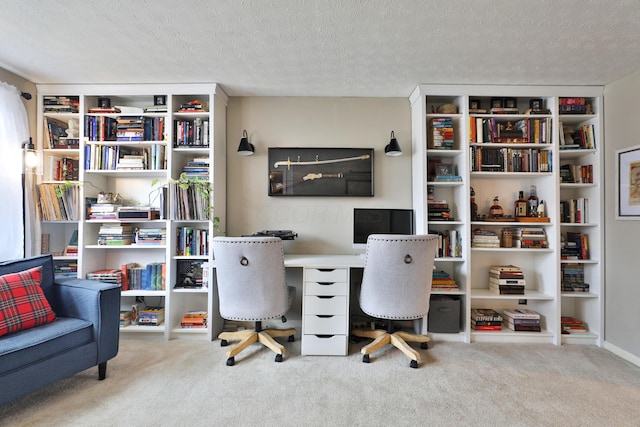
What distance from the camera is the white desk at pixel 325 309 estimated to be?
2352 millimetres

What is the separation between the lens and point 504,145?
8.86 feet

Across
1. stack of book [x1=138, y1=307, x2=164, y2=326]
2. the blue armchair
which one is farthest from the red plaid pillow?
stack of book [x1=138, y1=307, x2=164, y2=326]

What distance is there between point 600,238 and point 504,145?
47.4 inches

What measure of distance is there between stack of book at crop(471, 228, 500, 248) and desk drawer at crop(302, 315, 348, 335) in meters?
1.48

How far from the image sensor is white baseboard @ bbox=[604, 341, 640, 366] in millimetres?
2284

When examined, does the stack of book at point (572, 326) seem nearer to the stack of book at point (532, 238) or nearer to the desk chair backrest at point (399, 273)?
the stack of book at point (532, 238)

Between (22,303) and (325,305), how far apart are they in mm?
2012

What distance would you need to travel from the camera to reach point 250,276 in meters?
2.15

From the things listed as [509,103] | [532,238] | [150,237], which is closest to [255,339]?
[150,237]

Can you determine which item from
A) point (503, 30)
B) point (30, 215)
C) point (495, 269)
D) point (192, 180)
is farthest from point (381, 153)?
point (30, 215)

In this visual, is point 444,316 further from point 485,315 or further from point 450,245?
point 450,245

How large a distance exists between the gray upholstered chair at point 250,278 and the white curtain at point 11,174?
1730 millimetres

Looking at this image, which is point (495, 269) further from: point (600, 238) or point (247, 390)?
point (247, 390)

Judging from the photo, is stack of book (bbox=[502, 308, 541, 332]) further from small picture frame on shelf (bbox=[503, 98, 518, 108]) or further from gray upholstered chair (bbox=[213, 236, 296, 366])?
gray upholstered chair (bbox=[213, 236, 296, 366])
